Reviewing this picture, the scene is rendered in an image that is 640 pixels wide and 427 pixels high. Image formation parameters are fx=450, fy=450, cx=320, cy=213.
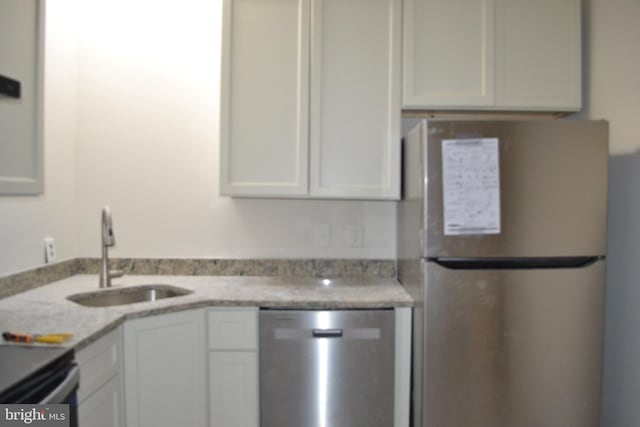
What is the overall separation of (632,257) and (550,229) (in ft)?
1.29

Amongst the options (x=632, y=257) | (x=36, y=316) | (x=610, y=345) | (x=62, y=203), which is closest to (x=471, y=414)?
(x=610, y=345)

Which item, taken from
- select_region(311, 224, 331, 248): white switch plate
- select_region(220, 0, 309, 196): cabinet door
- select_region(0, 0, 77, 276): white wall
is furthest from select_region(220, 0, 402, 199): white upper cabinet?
select_region(0, 0, 77, 276): white wall

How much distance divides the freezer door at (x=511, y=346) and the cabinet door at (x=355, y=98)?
56 cm

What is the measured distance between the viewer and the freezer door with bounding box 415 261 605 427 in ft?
5.50

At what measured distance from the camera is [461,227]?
1.66 metres

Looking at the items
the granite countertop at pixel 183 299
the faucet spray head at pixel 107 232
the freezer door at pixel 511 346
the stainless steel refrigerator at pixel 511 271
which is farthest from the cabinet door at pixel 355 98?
the faucet spray head at pixel 107 232

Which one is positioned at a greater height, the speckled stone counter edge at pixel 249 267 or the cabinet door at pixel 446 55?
the cabinet door at pixel 446 55

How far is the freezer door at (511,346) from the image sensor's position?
1.68 m

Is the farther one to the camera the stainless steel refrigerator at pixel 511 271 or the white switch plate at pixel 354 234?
the white switch plate at pixel 354 234

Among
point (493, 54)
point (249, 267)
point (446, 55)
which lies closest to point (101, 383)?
point (249, 267)

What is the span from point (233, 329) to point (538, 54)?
69.1 inches

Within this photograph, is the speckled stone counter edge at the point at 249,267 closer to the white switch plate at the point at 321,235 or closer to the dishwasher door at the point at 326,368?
the white switch plate at the point at 321,235

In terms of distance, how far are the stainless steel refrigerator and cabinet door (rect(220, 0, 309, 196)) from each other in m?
0.60

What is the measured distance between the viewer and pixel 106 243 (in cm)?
200
